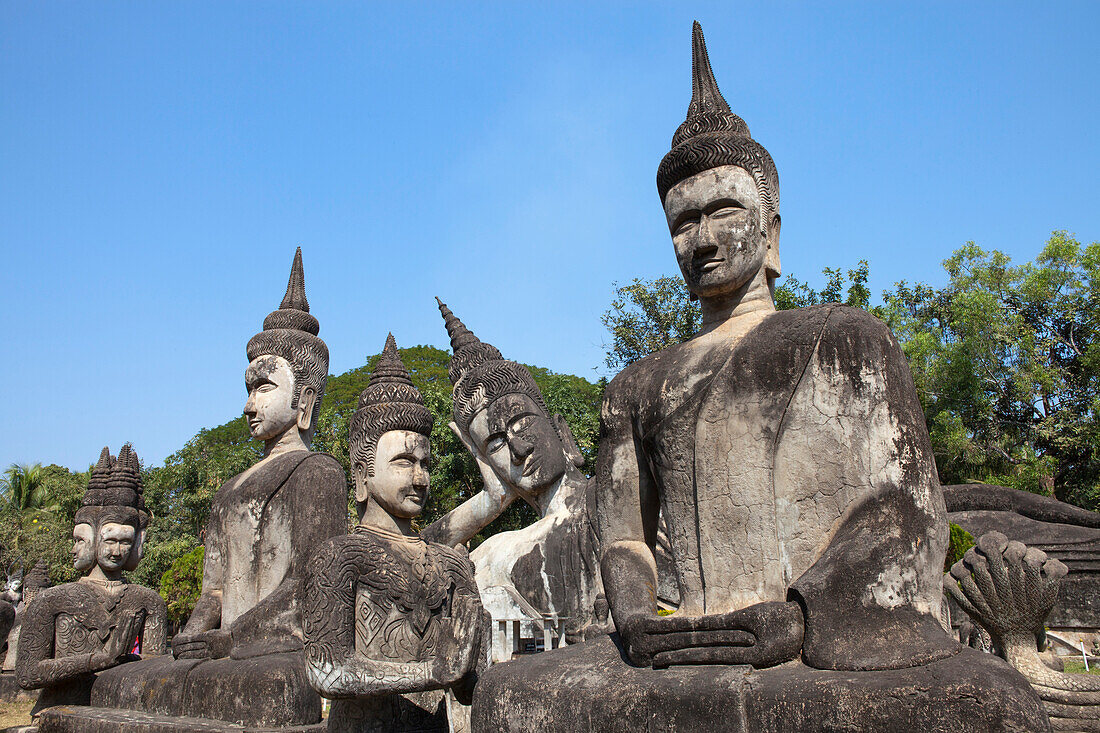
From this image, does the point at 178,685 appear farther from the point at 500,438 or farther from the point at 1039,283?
the point at 1039,283

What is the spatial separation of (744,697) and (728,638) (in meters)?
0.30

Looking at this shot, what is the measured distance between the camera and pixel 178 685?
22.1ft

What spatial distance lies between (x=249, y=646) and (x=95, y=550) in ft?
11.9

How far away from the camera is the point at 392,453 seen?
555 cm

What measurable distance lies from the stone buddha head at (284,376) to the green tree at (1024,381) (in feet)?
64.7

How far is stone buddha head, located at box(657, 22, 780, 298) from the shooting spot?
470 centimetres

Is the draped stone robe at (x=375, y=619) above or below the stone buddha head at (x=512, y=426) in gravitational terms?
below

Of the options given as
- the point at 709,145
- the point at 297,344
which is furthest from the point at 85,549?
the point at 709,145

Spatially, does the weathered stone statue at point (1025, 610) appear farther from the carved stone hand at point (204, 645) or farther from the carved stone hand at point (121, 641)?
the carved stone hand at point (121, 641)

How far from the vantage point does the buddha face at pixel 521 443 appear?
1044 cm

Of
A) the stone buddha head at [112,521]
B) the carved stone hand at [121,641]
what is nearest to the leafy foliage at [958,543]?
the carved stone hand at [121,641]

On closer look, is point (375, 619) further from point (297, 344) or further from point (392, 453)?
point (297, 344)

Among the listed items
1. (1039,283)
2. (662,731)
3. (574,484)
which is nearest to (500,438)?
(574,484)

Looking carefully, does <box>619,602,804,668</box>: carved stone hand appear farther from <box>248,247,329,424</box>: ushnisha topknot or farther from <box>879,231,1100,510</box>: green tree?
<box>879,231,1100,510</box>: green tree
